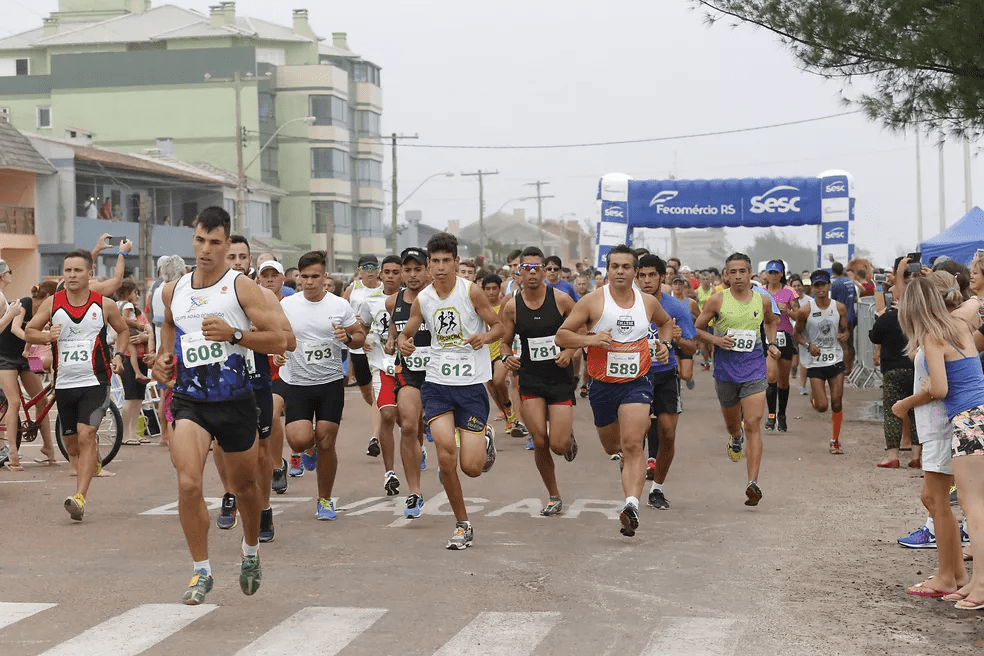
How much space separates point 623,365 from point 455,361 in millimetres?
1228

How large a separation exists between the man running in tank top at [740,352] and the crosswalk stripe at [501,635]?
4280mm

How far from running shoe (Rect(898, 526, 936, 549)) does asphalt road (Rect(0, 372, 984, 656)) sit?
233 mm

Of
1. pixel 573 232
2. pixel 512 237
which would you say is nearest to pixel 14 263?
pixel 512 237

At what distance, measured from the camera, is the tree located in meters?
11.6

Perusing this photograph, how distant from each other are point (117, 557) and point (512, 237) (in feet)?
503

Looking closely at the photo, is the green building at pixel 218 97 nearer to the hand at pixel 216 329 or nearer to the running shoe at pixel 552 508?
the running shoe at pixel 552 508

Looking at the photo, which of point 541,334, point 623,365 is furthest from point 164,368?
point 541,334

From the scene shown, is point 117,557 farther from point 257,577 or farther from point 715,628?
point 715,628

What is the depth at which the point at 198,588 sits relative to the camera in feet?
23.4

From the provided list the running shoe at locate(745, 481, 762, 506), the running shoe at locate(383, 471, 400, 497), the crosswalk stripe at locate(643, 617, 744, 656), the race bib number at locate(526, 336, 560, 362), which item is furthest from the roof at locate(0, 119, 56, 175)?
the crosswalk stripe at locate(643, 617, 744, 656)

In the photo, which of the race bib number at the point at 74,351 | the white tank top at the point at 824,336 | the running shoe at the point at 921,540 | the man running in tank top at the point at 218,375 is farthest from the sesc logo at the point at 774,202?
the man running in tank top at the point at 218,375

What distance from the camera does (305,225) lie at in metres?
77.0

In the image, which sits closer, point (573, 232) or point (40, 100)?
point (40, 100)

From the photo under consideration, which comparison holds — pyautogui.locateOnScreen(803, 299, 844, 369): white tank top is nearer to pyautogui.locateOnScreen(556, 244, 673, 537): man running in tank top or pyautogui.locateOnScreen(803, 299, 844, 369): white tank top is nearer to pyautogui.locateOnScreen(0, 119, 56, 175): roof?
pyautogui.locateOnScreen(556, 244, 673, 537): man running in tank top
